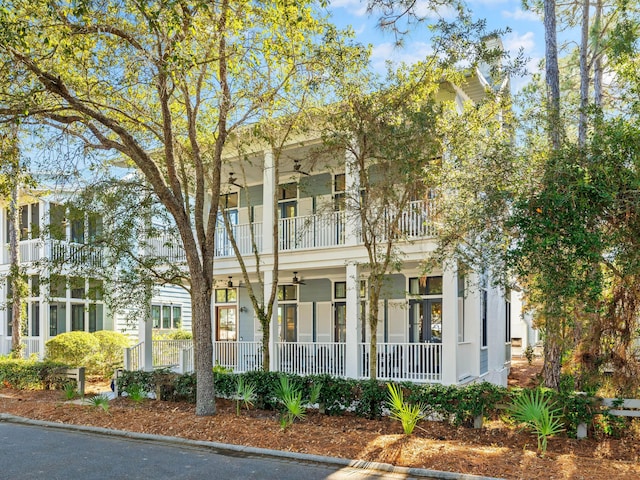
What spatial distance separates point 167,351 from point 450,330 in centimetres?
1015

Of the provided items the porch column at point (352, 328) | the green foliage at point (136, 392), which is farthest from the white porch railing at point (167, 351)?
the porch column at point (352, 328)

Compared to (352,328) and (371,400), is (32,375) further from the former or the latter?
(371,400)

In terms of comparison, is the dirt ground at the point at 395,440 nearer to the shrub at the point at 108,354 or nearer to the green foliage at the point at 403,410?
the green foliage at the point at 403,410

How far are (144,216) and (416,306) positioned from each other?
8316 millimetres

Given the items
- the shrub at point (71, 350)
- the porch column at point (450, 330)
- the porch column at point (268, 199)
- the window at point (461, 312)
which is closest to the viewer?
the porch column at point (450, 330)

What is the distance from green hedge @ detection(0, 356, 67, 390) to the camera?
621 inches

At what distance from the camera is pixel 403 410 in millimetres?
8844

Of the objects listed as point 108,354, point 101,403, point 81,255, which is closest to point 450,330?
point 101,403

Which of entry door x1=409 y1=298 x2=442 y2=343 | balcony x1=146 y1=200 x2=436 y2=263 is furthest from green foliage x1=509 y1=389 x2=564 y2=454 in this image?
entry door x1=409 y1=298 x2=442 y2=343

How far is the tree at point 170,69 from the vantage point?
9.11m

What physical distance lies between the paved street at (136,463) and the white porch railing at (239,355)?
21.0 ft

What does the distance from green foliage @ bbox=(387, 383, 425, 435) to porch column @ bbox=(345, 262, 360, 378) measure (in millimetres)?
3498

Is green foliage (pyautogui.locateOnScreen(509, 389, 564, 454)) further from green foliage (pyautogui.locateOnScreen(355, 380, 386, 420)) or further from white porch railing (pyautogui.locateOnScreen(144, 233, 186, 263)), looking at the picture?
white porch railing (pyautogui.locateOnScreen(144, 233, 186, 263))

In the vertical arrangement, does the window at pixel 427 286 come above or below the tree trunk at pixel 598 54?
below
